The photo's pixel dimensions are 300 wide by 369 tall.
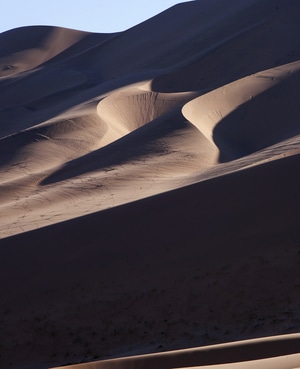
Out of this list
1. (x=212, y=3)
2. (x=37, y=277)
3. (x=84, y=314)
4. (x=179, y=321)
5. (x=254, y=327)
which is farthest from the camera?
(x=212, y=3)

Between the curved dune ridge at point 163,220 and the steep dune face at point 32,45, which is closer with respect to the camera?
the curved dune ridge at point 163,220

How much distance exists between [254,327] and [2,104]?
30923 millimetres

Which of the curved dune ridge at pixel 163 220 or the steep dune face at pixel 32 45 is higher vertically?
the steep dune face at pixel 32 45

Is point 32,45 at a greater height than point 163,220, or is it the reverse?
point 32,45

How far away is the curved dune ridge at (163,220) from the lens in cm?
1037

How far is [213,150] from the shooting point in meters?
22.6

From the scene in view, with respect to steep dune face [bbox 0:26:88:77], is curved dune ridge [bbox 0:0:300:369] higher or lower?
lower

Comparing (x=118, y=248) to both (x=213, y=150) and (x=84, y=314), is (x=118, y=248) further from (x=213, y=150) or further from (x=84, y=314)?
(x=213, y=150)

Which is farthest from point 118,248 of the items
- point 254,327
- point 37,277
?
point 254,327

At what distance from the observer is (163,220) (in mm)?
13820

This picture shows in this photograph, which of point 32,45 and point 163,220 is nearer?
point 163,220

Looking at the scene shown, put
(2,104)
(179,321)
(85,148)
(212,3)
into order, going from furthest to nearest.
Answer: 1. (212,3)
2. (2,104)
3. (85,148)
4. (179,321)

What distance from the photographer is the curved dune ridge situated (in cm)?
1037

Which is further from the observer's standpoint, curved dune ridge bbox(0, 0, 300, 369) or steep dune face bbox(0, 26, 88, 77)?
steep dune face bbox(0, 26, 88, 77)
